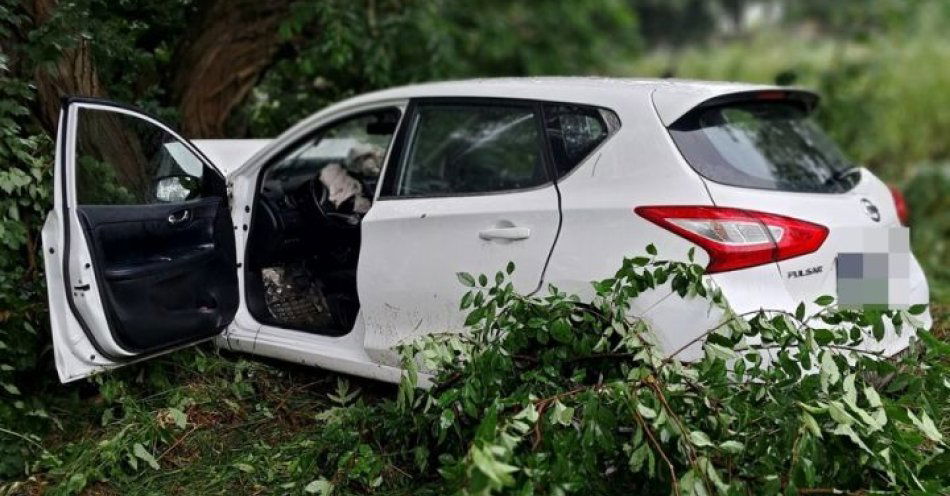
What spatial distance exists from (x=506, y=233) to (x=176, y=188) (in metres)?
1.42

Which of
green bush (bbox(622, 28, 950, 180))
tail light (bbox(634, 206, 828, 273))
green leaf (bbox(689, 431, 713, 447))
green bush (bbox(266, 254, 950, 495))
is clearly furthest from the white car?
green bush (bbox(622, 28, 950, 180))

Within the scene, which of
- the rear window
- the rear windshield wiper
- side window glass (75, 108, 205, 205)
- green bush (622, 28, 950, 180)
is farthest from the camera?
green bush (622, 28, 950, 180)

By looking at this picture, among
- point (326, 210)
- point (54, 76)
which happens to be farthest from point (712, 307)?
point (54, 76)

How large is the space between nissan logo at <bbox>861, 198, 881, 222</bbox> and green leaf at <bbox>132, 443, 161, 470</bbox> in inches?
113

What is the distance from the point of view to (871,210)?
346 centimetres

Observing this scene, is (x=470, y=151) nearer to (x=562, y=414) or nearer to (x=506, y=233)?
(x=506, y=233)

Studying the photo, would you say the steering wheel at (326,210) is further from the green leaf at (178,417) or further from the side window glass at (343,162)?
the green leaf at (178,417)

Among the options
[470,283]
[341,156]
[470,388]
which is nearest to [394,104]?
[341,156]

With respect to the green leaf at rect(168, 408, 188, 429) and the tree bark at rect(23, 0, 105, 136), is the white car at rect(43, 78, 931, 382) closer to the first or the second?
the green leaf at rect(168, 408, 188, 429)

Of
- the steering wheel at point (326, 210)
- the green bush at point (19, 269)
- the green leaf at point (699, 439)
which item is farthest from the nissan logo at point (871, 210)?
the green bush at point (19, 269)

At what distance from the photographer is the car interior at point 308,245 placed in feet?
13.2

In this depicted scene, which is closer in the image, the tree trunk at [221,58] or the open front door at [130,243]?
the open front door at [130,243]

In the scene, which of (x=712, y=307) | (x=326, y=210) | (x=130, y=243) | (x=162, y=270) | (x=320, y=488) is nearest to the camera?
(x=712, y=307)

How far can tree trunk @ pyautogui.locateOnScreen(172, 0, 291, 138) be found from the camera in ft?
17.1
